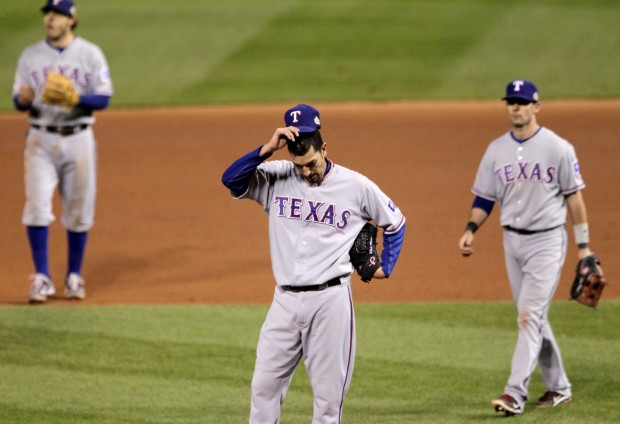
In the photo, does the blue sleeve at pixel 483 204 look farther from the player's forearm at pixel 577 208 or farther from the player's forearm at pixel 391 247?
→ the player's forearm at pixel 391 247

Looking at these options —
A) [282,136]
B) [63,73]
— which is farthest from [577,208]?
[63,73]

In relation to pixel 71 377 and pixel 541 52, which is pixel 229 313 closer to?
pixel 71 377

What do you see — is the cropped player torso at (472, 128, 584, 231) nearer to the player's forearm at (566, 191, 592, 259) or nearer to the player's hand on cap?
the player's forearm at (566, 191, 592, 259)

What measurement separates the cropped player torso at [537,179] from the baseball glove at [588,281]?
0.33 meters

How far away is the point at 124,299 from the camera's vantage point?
417 inches

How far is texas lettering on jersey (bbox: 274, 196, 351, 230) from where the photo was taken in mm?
6145

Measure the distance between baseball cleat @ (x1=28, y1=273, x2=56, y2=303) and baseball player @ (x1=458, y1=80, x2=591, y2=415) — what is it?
4.20m

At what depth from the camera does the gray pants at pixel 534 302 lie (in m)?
7.62

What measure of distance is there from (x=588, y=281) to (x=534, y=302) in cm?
40

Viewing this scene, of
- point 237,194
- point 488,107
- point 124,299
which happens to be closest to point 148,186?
point 124,299

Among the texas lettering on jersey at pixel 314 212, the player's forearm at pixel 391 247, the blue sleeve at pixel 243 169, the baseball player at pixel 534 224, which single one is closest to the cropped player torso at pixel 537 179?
the baseball player at pixel 534 224

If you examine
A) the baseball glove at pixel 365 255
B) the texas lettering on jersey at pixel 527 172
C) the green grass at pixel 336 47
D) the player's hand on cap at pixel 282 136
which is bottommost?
the baseball glove at pixel 365 255

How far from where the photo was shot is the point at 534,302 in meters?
7.69

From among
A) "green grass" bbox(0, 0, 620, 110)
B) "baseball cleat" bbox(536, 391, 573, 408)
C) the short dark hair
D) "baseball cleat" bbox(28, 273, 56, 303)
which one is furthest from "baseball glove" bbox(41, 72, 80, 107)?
"green grass" bbox(0, 0, 620, 110)
